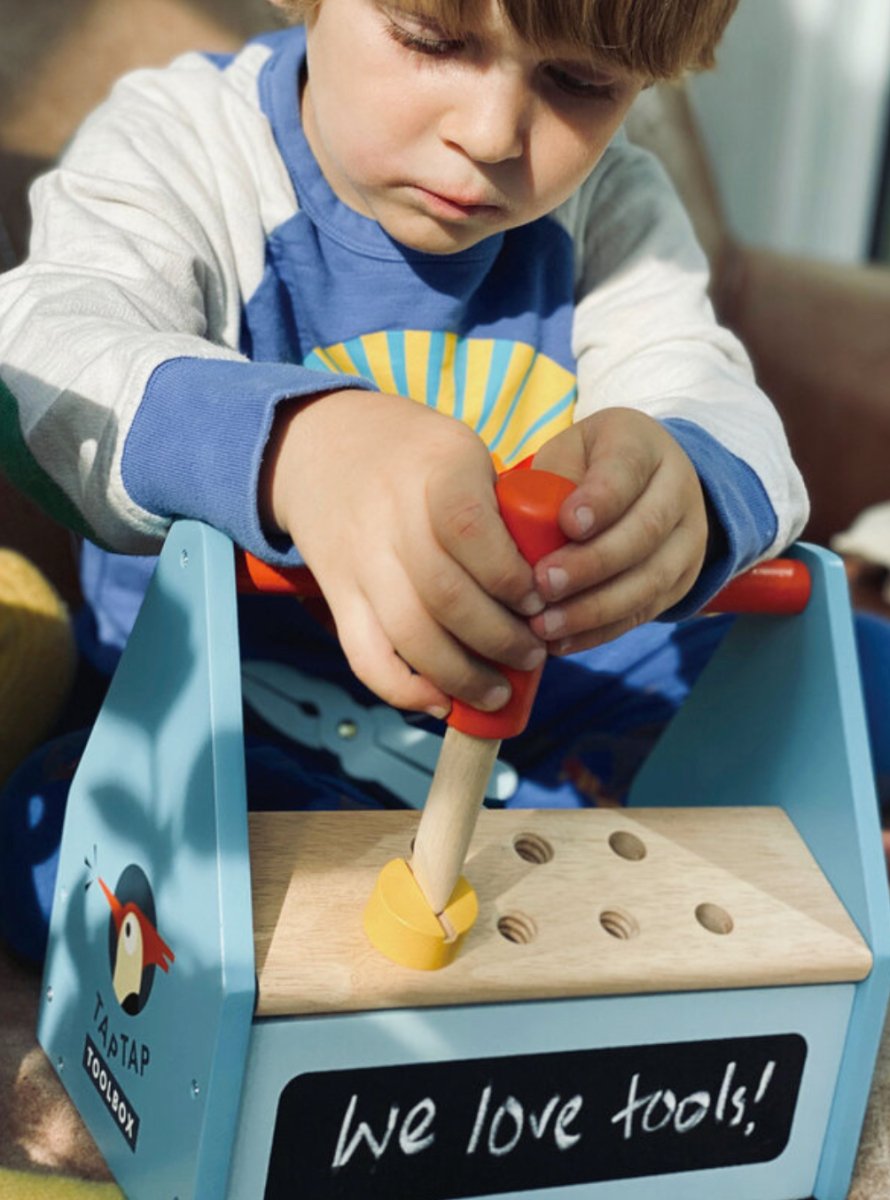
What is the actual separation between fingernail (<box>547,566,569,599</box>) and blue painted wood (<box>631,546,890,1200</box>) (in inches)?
9.3

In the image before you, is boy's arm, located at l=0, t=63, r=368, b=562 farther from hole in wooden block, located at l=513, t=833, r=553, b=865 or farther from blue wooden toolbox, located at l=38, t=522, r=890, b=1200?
hole in wooden block, located at l=513, t=833, r=553, b=865

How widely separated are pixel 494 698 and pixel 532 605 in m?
0.04

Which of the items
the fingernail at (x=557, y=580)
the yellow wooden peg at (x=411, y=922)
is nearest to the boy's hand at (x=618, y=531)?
the fingernail at (x=557, y=580)

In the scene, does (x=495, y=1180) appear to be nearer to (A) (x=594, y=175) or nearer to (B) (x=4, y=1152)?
(B) (x=4, y=1152)

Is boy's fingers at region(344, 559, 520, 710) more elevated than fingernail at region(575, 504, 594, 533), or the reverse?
fingernail at region(575, 504, 594, 533)

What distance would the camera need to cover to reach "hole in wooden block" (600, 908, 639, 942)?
1.85 ft

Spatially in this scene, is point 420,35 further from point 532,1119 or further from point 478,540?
point 532,1119

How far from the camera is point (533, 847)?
0.59m

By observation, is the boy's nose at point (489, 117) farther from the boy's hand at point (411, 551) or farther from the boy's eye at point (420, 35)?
the boy's hand at point (411, 551)

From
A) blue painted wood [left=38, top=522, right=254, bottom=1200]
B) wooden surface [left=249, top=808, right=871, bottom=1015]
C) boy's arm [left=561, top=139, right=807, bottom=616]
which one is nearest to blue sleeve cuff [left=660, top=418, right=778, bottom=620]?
boy's arm [left=561, top=139, right=807, bottom=616]

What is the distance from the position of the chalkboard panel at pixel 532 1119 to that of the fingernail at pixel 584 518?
21 cm

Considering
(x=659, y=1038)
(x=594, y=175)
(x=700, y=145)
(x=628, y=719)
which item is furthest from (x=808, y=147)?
(x=659, y=1038)

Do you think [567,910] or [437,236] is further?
[437,236]

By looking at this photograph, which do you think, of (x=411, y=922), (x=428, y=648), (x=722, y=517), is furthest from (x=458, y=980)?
(x=722, y=517)
